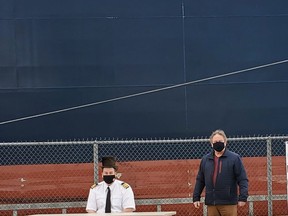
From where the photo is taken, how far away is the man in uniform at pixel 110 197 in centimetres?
592

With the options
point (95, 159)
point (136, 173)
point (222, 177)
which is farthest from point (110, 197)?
point (136, 173)

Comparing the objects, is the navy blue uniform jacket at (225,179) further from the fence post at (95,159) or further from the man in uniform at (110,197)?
the fence post at (95,159)

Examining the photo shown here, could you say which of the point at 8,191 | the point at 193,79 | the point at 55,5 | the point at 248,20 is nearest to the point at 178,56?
the point at 193,79

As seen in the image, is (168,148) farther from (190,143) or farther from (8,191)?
(8,191)

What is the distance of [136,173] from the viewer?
915cm

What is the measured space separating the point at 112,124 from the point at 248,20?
271 cm

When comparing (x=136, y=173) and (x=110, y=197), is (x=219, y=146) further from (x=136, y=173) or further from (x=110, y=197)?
(x=136, y=173)

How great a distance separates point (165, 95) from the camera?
368 inches

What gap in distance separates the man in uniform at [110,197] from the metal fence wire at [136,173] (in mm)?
2674

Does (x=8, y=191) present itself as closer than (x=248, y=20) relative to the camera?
Yes

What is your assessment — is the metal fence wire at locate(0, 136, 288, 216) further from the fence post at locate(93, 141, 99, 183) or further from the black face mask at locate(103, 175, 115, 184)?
the black face mask at locate(103, 175, 115, 184)

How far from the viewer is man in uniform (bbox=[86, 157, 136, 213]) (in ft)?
19.4

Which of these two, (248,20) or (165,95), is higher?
(248,20)

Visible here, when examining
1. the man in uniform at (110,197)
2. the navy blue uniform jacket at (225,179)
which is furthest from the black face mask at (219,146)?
the man in uniform at (110,197)
